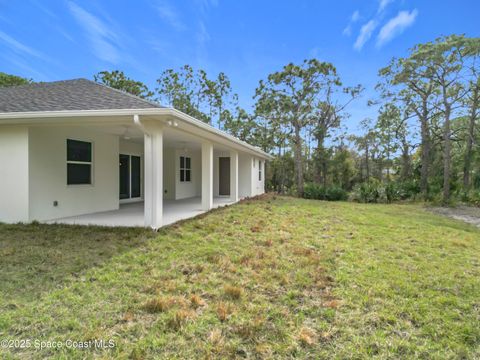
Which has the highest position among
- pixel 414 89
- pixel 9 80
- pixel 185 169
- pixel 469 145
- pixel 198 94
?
pixel 198 94

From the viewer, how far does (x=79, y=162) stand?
7.48 metres

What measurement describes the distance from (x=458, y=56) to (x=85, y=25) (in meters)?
17.2

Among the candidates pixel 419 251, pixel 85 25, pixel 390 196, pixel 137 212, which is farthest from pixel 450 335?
pixel 85 25

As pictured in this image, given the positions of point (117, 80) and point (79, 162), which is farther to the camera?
point (117, 80)

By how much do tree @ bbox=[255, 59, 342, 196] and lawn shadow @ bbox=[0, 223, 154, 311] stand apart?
1444 centimetres

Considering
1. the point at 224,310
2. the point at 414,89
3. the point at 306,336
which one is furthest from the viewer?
the point at 414,89

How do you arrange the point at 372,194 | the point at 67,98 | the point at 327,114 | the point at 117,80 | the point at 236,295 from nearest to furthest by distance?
the point at 236,295 → the point at 67,98 → the point at 372,194 → the point at 327,114 → the point at 117,80

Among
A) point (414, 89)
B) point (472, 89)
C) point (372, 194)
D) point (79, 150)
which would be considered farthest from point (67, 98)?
point (472, 89)

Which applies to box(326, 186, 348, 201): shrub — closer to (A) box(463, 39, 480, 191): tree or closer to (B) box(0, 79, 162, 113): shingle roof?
(A) box(463, 39, 480, 191): tree

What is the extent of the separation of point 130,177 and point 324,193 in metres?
11.2

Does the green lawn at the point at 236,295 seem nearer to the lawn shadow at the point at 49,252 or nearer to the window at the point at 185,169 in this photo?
the lawn shadow at the point at 49,252

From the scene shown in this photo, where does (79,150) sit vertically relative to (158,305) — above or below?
above

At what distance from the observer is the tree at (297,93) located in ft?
60.3

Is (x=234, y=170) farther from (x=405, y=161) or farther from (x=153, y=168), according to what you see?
(x=405, y=161)
